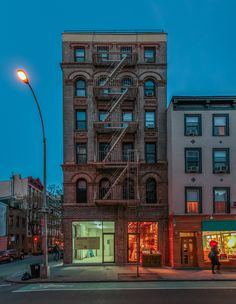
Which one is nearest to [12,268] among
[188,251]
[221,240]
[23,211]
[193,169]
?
[188,251]

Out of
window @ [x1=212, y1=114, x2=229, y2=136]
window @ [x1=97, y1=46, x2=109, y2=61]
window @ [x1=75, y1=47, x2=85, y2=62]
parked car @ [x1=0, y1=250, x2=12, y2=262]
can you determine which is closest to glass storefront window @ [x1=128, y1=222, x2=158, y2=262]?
window @ [x1=212, y1=114, x2=229, y2=136]

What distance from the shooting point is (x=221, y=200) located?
27.9 metres

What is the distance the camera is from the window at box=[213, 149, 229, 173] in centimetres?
2827

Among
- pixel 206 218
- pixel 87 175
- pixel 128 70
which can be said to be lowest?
pixel 206 218

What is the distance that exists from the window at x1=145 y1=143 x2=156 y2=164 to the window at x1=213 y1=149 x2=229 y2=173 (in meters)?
4.69

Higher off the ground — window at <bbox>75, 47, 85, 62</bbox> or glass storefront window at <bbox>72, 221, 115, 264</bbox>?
window at <bbox>75, 47, 85, 62</bbox>

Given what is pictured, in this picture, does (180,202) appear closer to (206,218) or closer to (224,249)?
(206,218)

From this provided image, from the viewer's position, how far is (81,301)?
45.3ft

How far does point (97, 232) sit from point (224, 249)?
9225 millimetres

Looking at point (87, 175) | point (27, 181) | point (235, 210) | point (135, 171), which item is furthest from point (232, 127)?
point (27, 181)

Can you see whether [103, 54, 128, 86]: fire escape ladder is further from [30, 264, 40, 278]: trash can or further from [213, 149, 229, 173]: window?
[30, 264, 40, 278]: trash can

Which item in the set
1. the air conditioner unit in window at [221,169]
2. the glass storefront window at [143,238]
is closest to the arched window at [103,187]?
the glass storefront window at [143,238]

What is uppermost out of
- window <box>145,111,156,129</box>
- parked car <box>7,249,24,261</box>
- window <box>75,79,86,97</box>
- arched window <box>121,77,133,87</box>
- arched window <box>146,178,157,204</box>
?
Answer: arched window <box>121,77,133,87</box>

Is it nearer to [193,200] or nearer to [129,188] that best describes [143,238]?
[129,188]
